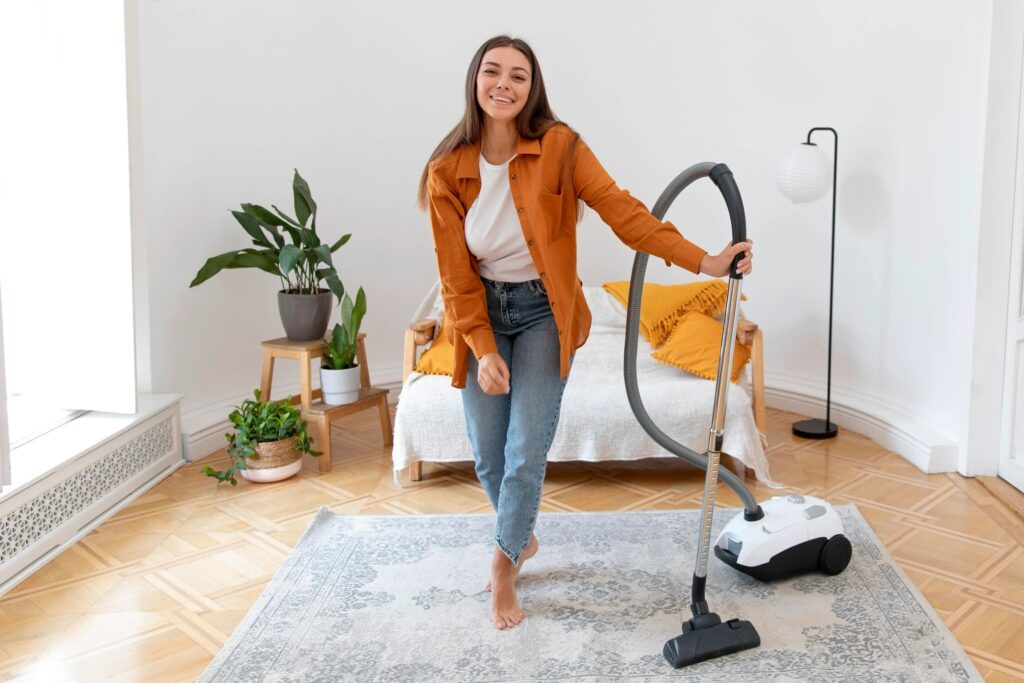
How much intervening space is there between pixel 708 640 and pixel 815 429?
2.08 m

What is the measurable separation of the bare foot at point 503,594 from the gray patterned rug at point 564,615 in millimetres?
31

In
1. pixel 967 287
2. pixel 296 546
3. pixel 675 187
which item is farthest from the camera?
pixel 967 287

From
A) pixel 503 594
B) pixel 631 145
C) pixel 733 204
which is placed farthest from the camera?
pixel 631 145

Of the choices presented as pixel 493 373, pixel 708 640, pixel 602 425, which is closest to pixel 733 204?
pixel 493 373

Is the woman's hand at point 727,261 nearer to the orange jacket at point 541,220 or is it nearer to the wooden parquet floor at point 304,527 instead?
the orange jacket at point 541,220

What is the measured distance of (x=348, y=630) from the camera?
2.20m

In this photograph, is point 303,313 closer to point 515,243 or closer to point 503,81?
point 515,243

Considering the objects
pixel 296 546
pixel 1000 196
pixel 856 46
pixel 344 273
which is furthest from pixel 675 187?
pixel 344 273

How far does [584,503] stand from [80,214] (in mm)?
1999

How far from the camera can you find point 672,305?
3.74 meters

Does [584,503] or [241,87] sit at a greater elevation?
[241,87]

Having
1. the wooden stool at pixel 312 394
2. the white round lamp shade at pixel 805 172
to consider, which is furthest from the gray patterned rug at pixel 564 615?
the white round lamp shade at pixel 805 172

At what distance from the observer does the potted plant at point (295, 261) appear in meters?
3.46

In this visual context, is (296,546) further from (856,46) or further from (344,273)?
(856,46)
